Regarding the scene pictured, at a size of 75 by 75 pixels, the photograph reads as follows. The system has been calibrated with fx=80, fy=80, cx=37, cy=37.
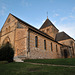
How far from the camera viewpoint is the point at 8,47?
Result: 11.3 m

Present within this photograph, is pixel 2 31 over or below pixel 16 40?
over

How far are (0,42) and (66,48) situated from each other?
20946mm

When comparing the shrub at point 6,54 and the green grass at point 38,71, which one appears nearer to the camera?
the green grass at point 38,71

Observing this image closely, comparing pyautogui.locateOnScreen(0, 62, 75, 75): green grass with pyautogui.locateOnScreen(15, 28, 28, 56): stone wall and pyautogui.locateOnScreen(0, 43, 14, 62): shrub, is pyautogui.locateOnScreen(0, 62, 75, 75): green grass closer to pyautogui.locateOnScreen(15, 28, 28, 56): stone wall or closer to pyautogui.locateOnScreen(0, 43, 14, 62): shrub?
pyautogui.locateOnScreen(0, 43, 14, 62): shrub

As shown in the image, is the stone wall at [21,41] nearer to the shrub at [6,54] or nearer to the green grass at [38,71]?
the shrub at [6,54]

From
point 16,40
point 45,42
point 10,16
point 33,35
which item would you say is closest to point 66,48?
point 45,42

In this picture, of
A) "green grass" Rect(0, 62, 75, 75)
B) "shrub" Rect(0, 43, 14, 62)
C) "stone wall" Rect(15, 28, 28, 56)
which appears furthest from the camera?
"stone wall" Rect(15, 28, 28, 56)

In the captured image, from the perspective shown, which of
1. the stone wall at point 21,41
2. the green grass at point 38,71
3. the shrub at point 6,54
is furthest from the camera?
the stone wall at point 21,41

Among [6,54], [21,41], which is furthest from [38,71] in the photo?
[21,41]

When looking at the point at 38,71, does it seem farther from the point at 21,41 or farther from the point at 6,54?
the point at 21,41

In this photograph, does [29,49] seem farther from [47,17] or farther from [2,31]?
[47,17]

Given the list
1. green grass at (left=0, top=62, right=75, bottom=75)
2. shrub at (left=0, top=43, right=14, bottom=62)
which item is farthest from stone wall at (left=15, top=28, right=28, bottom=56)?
green grass at (left=0, top=62, right=75, bottom=75)

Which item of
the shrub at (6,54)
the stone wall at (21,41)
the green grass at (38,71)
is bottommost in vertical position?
the green grass at (38,71)

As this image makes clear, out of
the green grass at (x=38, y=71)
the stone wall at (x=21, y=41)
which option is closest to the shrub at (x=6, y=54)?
the stone wall at (x=21, y=41)
